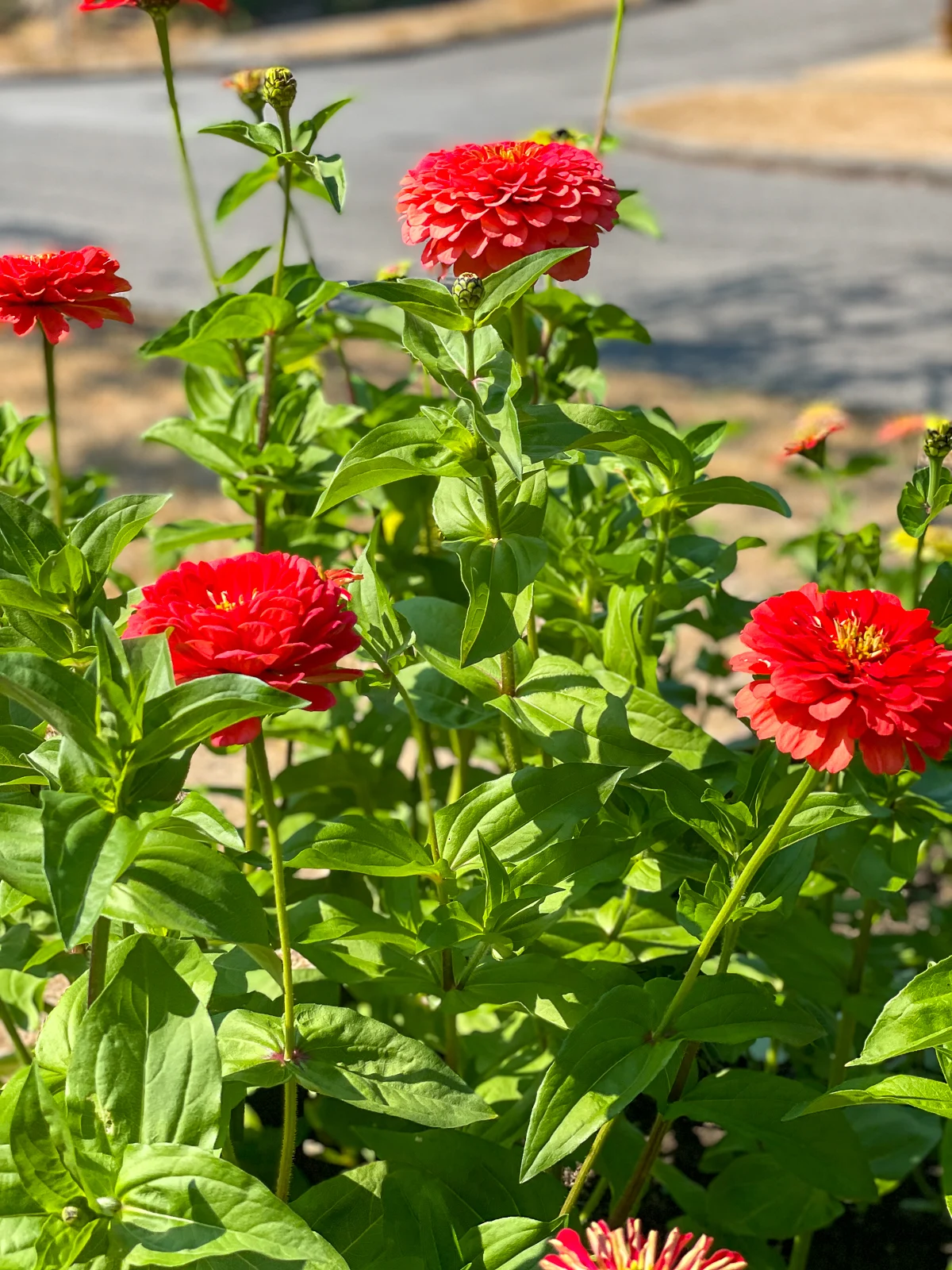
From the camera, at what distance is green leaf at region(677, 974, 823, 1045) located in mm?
1095

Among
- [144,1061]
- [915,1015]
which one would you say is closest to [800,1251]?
[915,1015]

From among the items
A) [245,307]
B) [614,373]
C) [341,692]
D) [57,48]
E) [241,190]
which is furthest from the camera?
[57,48]

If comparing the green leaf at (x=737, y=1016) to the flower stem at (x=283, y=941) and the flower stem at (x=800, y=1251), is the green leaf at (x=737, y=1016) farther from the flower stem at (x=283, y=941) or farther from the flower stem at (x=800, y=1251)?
the flower stem at (x=800, y=1251)

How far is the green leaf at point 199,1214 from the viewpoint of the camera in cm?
87

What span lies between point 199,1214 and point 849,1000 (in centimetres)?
72

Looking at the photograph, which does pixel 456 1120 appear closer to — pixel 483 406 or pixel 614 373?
pixel 483 406

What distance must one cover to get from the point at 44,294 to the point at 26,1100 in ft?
2.29

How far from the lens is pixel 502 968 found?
1.18m

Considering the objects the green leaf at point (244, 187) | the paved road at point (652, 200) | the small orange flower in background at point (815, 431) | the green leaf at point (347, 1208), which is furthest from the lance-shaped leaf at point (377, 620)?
the paved road at point (652, 200)

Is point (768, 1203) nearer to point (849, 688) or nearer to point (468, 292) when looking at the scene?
point (849, 688)

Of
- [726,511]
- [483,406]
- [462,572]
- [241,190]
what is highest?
[241,190]

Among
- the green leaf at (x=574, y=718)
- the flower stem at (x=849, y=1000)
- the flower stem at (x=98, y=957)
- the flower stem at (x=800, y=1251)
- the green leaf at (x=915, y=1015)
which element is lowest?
the flower stem at (x=800, y=1251)

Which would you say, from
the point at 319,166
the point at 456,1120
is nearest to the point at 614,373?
the point at 319,166

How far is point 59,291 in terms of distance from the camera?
1248mm
